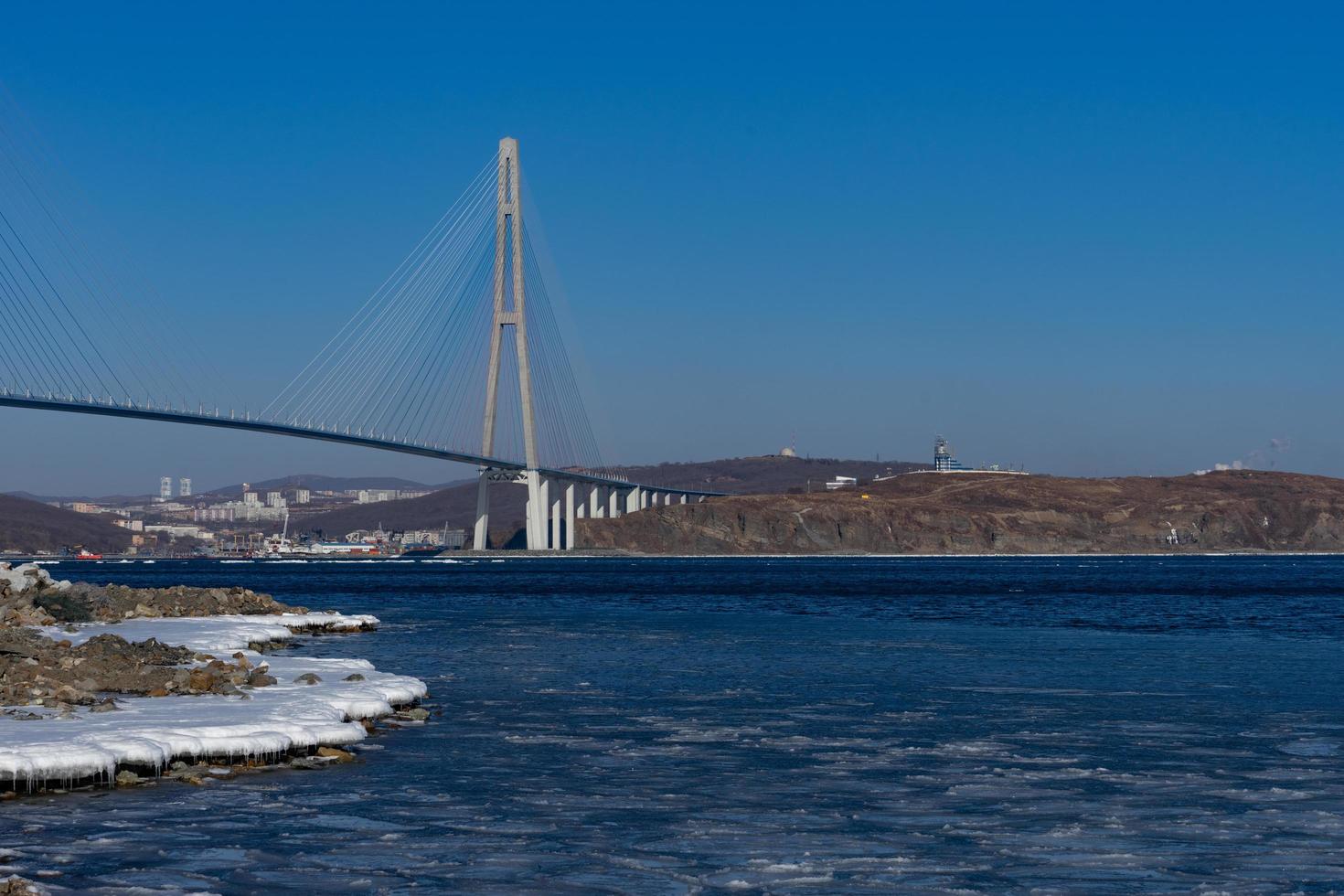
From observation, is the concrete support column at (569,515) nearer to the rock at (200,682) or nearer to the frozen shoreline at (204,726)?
the frozen shoreline at (204,726)

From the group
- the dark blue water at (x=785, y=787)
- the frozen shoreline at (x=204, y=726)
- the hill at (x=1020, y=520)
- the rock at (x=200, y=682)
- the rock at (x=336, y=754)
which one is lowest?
the dark blue water at (x=785, y=787)

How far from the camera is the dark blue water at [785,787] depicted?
36.9ft

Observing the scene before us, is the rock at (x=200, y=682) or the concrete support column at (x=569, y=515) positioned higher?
the concrete support column at (x=569, y=515)

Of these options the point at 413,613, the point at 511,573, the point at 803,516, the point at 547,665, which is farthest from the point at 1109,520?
the point at 547,665

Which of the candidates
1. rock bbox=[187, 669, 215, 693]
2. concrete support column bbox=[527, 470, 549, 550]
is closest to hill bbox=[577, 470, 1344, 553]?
concrete support column bbox=[527, 470, 549, 550]

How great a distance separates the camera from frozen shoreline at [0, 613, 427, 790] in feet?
47.6

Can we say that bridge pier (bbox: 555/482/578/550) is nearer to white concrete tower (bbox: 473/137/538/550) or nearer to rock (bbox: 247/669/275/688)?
white concrete tower (bbox: 473/137/538/550)

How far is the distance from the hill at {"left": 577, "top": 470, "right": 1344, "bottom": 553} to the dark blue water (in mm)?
127954

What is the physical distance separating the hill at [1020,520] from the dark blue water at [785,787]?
420 feet

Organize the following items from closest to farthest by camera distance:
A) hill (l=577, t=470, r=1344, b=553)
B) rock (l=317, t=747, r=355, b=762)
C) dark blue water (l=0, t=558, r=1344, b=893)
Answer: dark blue water (l=0, t=558, r=1344, b=893), rock (l=317, t=747, r=355, b=762), hill (l=577, t=470, r=1344, b=553)

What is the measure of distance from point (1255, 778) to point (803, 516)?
502ft

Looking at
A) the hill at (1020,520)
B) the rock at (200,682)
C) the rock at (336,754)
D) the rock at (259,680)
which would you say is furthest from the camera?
the hill at (1020,520)

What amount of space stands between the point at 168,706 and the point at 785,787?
8.34 meters

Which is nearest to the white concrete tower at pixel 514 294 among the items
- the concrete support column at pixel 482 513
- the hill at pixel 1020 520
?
the concrete support column at pixel 482 513
